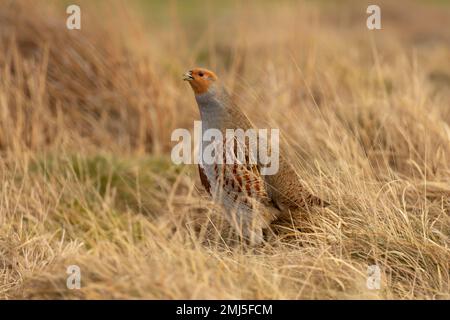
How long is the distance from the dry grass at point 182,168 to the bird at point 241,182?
0.11 metres

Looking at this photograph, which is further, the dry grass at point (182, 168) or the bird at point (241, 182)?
the bird at point (241, 182)

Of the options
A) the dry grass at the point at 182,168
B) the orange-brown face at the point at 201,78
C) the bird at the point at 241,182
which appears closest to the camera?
the dry grass at the point at 182,168

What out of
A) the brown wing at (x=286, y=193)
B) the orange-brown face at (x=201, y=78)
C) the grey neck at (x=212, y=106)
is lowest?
the brown wing at (x=286, y=193)

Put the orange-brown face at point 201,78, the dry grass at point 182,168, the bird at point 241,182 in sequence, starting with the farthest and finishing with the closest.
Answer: the orange-brown face at point 201,78 → the bird at point 241,182 → the dry grass at point 182,168

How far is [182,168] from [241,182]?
1821mm

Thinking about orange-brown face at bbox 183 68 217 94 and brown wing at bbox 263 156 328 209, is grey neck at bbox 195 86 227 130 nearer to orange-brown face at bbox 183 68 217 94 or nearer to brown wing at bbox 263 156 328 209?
orange-brown face at bbox 183 68 217 94

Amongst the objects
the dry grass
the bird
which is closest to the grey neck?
the bird

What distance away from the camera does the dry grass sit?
3.44 metres

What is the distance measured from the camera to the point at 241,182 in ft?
13.3

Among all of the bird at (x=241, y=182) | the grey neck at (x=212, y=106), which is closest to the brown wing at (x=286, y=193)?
the bird at (x=241, y=182)

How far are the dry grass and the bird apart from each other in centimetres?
11

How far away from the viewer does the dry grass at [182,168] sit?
3.44 metres

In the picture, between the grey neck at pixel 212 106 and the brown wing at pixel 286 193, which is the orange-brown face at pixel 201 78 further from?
the brown wing at pixel 286 193

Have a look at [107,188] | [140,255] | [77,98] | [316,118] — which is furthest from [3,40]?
[140,255]
